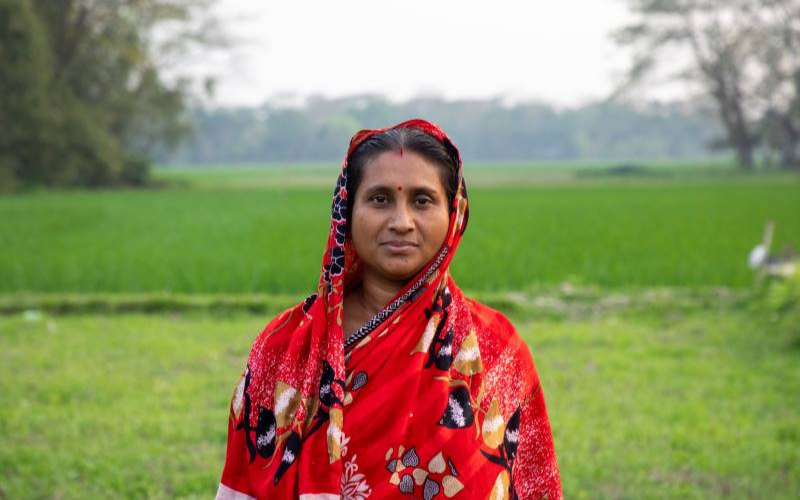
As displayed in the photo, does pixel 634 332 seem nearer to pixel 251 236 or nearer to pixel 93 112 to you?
pixel 251 236

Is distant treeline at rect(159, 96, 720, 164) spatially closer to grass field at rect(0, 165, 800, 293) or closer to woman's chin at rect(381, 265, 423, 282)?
grass field at rect(0, 165, 800, 293)

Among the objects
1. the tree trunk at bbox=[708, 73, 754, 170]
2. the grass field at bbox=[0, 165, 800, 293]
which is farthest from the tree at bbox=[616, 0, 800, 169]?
the grass field at bbox=[0, 165, 800, 293]

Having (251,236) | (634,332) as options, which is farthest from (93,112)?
(634,332)

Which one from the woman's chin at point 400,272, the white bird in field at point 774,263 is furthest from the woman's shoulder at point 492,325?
the white bird in field at point 774,263

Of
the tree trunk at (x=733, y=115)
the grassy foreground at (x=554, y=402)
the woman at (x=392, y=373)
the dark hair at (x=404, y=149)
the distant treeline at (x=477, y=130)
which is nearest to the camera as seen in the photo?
the woman at (x=392, y=373)

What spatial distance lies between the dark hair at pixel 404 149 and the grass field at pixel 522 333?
2071 millimetres

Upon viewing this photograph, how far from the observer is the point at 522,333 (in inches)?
251

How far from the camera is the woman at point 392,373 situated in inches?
63.9

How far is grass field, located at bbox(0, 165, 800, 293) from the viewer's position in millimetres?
8906

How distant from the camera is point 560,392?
16.1 ft

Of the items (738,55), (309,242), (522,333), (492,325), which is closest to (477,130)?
(738,55)

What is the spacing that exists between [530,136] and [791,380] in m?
87.7

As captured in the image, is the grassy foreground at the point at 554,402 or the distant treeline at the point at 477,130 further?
the distant treeline at the point at 477,130

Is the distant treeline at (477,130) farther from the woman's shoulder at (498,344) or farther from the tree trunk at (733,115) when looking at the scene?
the woman's shoulder at (498,344)
